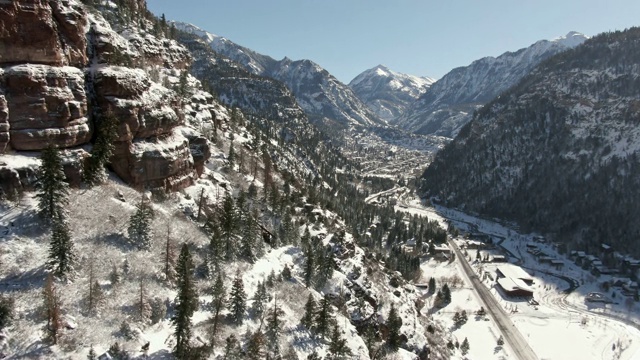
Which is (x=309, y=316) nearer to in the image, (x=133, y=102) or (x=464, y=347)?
(x=133, y=102)

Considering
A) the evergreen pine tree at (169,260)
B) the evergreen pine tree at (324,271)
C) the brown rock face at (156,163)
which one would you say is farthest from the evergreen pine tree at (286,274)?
the brown rock face at (156,163)

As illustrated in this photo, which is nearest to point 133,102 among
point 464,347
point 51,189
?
point 51,189

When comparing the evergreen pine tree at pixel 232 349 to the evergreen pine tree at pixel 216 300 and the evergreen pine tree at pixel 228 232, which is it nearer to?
the evergreen pine tree at pixel 216 300

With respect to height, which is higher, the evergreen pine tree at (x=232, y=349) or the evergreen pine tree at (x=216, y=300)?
the evergreen pine tree at (x=216, y=300)

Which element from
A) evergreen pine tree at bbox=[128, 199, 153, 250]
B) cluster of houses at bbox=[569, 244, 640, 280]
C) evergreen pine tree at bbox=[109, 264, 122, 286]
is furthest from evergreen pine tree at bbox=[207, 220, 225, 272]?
cluster of houses at bbox=[569, 244, 640, 280]

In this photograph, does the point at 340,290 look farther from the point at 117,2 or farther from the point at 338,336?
the point at 117,2

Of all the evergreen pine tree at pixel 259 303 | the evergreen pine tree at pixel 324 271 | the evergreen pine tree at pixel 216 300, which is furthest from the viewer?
the evergreen pine tree at pixel 324 271

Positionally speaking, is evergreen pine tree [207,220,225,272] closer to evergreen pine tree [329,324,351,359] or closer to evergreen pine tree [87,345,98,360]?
evergreen pine tree [329,324,351,359]
